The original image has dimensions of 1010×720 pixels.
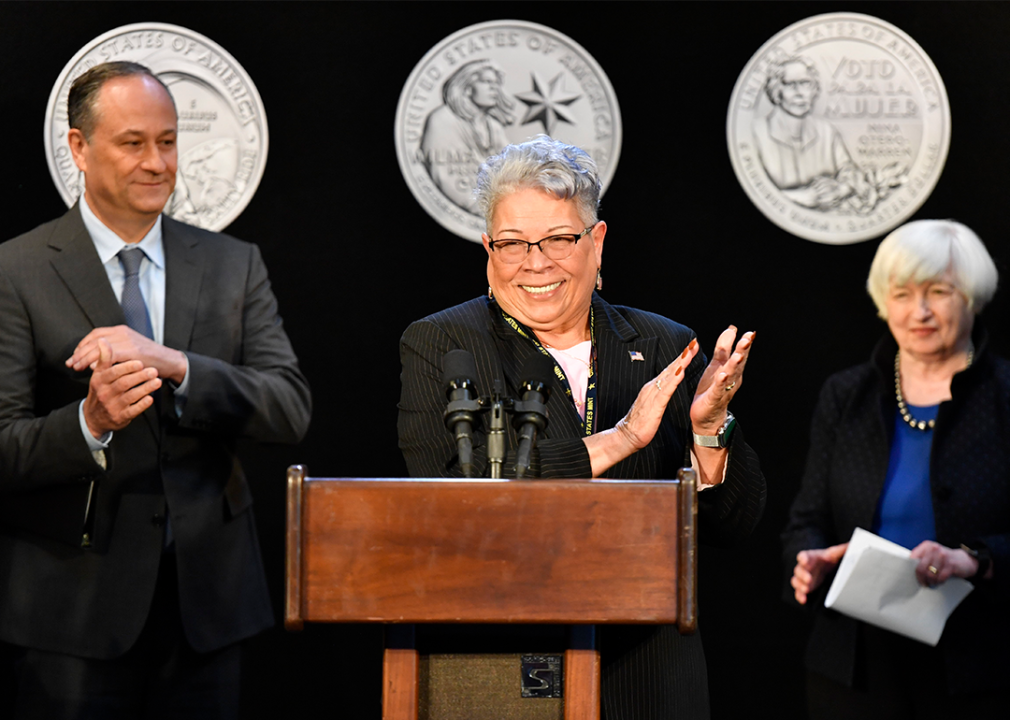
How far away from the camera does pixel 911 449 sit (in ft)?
9.60

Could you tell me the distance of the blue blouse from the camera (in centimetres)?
289

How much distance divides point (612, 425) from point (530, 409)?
0.50m

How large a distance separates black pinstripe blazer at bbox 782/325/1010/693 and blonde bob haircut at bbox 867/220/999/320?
13 cm

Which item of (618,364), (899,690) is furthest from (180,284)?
(899,690)

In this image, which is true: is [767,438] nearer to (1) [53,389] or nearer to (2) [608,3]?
(2) [608,3]

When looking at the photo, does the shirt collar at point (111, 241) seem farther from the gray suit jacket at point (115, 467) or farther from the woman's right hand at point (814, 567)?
the woman's right hand at point (814, 567)

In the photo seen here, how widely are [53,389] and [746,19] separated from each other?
92.0 inches

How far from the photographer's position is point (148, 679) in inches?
102

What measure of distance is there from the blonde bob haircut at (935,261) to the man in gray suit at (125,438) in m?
1.74

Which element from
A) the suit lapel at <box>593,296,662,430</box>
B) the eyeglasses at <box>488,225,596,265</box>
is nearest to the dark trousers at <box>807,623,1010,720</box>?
the suit lapel at <box>593,296,662,430</box>

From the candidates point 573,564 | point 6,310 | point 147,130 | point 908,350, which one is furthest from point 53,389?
point 908,350

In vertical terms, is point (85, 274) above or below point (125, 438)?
above

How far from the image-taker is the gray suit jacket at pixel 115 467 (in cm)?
249

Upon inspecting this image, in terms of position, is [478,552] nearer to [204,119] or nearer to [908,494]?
[908,494]
